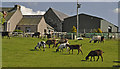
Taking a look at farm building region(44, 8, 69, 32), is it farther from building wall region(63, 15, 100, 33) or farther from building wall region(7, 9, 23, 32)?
building wall region(7, 9, 23, 32)

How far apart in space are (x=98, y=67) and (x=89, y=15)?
199 ft

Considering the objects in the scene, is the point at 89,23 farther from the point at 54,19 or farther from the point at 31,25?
the point at 31,25

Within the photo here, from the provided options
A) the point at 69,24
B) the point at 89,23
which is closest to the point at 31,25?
the point at 69,24

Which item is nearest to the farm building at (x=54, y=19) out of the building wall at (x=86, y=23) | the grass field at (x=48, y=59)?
the building wall at (x=86, y=23)

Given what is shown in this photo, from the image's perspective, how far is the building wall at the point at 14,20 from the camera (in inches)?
2217

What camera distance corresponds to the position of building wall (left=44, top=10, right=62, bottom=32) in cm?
7738

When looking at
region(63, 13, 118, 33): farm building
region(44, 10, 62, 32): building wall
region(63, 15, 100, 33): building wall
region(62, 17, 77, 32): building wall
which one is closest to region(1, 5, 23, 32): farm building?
region(44, 10, 62, 32): building wall

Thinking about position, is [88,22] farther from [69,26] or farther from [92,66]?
[92,66]

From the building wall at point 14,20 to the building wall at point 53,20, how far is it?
18.6 metres

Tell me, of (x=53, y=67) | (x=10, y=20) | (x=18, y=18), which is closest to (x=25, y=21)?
(x=18, y=18)

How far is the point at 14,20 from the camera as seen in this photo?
5894cm

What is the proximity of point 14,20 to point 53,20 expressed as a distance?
76.2 feet

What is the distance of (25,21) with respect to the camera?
61.9 meters

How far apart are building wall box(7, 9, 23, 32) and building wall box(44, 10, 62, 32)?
1859 centimetres
